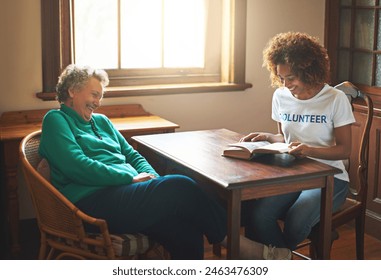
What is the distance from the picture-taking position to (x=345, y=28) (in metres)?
3.99

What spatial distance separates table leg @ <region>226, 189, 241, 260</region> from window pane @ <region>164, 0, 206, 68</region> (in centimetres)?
183

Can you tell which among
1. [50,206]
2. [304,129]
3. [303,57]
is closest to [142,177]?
[50,206]

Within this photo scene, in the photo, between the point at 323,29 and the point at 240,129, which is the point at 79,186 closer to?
the point at 240,129

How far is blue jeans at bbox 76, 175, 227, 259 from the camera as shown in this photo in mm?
2469

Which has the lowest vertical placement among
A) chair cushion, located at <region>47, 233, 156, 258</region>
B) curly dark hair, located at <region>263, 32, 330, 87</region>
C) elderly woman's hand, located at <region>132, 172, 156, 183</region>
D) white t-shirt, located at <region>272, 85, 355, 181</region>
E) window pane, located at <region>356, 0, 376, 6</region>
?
chair cushion, located at <region>47, 233, 156, 258</region>

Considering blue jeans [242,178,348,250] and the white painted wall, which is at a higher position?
the white painted wall

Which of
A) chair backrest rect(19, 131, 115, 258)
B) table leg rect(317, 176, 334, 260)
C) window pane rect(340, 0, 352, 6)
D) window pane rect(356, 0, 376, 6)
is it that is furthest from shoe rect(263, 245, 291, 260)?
window pane rect(340, 0, 352, 6)

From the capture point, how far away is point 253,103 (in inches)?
160

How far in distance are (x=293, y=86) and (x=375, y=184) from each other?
1182mm

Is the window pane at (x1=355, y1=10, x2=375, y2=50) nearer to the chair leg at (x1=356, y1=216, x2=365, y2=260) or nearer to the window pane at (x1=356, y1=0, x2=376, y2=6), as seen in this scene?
the window pane at (x1=356, y1=0, x2=376, y2=6)

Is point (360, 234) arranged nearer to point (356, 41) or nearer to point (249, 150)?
point (249, 150)

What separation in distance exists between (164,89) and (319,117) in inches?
49.7

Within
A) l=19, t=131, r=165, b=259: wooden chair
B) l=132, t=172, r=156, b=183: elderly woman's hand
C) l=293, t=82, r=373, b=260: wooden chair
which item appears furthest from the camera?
l=293, t=82, r=373, b=260: wooden chair

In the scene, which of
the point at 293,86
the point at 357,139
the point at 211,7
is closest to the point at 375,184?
the point at 357,139
